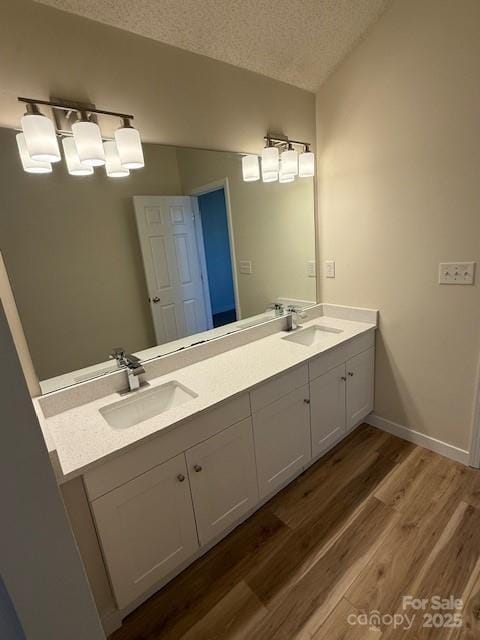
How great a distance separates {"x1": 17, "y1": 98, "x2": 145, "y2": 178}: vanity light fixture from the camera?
3.84 ft

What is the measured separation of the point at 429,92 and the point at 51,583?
2.34 m

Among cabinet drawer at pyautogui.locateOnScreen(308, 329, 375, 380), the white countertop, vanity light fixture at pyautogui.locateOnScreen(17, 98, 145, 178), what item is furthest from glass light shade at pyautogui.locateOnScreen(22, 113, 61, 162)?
cabinet drawer at pyautogui.locateOnScreen(308, 329, 375, 380)

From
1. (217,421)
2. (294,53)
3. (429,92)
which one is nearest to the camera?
(217,421)

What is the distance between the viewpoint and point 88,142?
1263 millimetres

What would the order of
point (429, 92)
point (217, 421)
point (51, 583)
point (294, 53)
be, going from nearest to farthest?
point (51, 583) < point (217, 421) < point (429, 92) < point (294, 53)

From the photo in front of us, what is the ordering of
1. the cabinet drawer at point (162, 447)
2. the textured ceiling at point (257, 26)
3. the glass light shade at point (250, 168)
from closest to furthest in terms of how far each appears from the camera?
the cabinet drawer at point (162, 447)
the textured ceiling at point (257, 26)
the glass light shade at point (250, 168)

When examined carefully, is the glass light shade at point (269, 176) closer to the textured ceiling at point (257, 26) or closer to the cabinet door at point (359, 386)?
the textured ceiling at point (257, 26)

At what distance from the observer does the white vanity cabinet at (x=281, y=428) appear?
156 cm

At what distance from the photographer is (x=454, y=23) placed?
1504 millimetres

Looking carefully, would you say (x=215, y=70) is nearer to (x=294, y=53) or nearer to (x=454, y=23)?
(x=294, y=53)

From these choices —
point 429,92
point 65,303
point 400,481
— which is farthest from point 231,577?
point 429,92

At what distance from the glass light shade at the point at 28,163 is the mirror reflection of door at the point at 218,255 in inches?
29.7

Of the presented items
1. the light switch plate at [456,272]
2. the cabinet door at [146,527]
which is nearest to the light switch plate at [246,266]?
the light switch plate at [456,272]

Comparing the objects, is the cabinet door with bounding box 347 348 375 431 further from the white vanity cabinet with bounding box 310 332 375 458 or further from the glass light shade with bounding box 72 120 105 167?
the glass light shade with bounding box 72 120 105 167
